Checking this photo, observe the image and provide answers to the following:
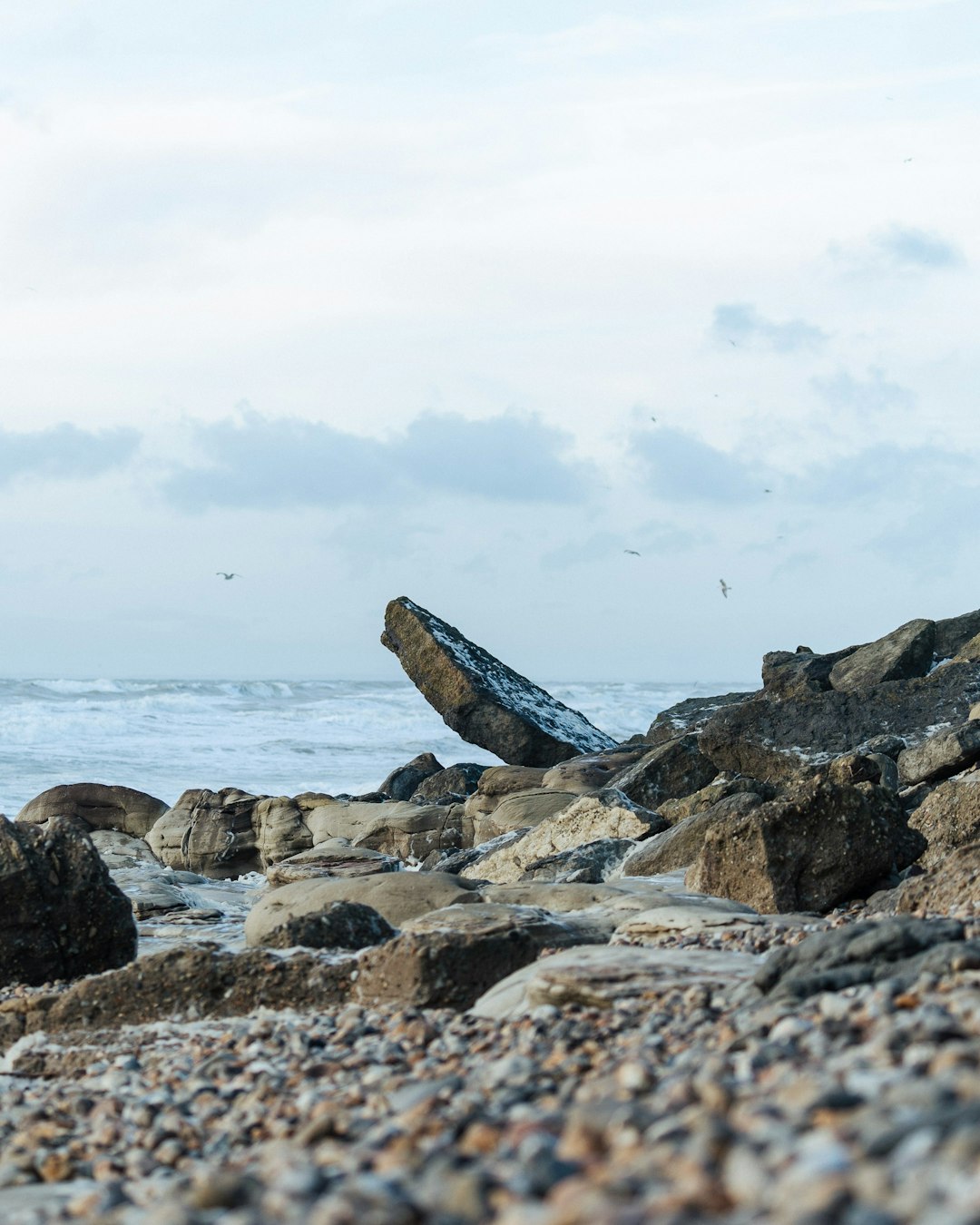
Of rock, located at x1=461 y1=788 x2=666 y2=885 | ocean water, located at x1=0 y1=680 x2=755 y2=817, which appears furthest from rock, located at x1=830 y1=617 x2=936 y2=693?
ocean water, located at x1=0 y1=680 x2=755 y2=817

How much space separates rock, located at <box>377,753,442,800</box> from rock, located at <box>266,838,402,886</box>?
6042 mm

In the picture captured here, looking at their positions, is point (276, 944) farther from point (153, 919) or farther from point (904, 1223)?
point (904, 1223)

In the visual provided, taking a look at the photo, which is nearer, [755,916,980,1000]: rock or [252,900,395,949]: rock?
[755,916,980,1000]: rock

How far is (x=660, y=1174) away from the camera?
99.0 inches

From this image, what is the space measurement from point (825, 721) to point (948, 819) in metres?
5.04

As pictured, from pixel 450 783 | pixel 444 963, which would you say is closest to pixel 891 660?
pixel 450 783

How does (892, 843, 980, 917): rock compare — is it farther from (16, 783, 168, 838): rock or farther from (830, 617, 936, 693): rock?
(16, 783, 168, 838): rock

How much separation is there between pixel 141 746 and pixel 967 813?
31.5 m

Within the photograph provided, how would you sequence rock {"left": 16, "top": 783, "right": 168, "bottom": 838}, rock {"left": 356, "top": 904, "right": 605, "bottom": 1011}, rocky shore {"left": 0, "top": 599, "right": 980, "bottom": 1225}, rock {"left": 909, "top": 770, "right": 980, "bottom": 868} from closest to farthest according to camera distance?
rocky shore {"left": 0, "top": 599, "right": 980, "bottom": 1225} < rock {"left": 356, "top": 904, "right": 605, "bottom": 1011} < rock {"left": 909, "top": 770, "right": 980, "bottom": 868} < rock {"left": 16, "top": 783, "right": 168, "bottom": 838}

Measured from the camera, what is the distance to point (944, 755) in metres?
11.3

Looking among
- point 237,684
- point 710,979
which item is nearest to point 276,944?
point 710,979

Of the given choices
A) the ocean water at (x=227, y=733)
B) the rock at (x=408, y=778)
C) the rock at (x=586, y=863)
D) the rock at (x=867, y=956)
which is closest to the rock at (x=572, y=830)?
the rock at (x=586, y=863)

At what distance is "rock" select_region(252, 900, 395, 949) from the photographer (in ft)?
23.3

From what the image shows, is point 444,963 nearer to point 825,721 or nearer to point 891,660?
point 825,721
